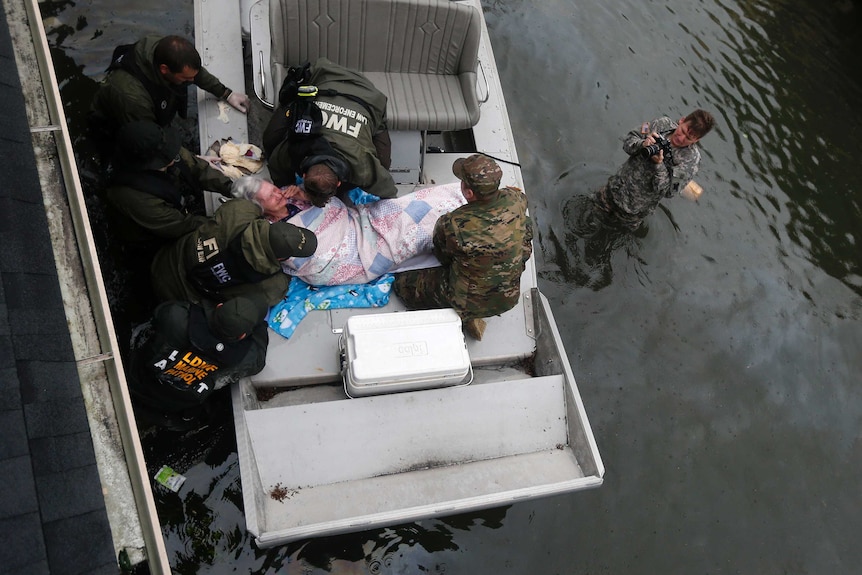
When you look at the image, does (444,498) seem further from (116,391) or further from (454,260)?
(116,391)


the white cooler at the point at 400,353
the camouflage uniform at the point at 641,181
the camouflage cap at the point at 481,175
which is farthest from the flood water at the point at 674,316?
the camouflage cap at the point at 481,175

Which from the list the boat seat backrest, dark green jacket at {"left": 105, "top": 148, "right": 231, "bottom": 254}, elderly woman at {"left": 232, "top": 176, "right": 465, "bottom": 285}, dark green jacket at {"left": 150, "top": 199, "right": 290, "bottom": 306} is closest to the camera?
dark green jacket at {"left": 150, "top": 199, "right": 290, "bottom": 306}

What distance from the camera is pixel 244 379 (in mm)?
2820

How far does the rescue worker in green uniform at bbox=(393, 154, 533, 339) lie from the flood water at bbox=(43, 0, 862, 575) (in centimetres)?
135

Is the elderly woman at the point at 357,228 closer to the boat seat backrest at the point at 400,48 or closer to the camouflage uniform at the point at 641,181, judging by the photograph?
the boat seat backrest at the point at 400,48

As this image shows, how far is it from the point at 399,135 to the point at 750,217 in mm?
3298

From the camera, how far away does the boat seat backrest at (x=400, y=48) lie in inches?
136

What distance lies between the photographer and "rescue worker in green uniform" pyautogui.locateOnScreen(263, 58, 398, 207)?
9.52ft

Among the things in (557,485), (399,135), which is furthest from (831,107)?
(557,485)

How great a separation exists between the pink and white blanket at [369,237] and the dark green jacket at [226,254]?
0.76 feet

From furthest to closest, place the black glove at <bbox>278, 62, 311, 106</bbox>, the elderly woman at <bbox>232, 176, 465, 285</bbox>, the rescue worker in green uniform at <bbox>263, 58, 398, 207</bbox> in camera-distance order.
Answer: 1. the black glove at <bbox>278, 62, 311, 106</bbox>
2. the elderly woman at <bbox>232, 176, 465, 285</bbox>
3. the rescue worker in green uniform at <bbox>263, 58, 398, 207</bbox>

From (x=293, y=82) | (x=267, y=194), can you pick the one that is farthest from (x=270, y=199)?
(x=293, y=82)

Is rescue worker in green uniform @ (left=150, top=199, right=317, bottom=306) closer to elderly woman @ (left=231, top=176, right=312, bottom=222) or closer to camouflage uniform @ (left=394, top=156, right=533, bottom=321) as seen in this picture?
elderly woman @ (left=231, top=176, right=312, bottom=222)

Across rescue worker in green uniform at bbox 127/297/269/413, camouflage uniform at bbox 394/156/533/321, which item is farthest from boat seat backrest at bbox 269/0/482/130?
rescue worker in green uniform at bbox 127/297/269/413
